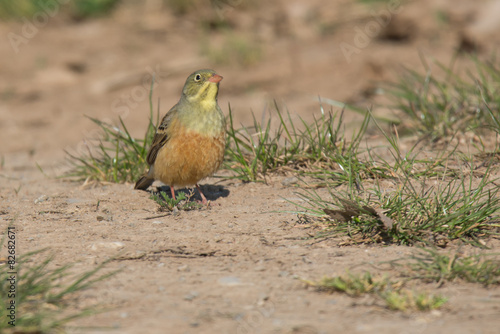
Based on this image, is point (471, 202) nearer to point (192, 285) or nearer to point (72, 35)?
point (192, 285)

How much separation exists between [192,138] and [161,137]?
38 centimetres

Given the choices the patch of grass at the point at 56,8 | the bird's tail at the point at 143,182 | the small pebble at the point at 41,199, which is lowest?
the small pebble at the point at 41,199

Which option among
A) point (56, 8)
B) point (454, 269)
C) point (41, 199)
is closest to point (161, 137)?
point (41, 199)

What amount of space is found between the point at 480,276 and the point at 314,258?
0.99 metres

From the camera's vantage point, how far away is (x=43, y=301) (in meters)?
3.30

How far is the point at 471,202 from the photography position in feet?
14.9

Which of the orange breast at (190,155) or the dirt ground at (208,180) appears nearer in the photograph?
the dirt ground at (208,180)

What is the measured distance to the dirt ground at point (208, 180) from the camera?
3369 millimetres

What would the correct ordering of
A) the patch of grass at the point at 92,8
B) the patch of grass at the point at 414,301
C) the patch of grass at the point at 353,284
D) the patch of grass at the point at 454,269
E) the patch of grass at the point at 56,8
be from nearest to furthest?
the patch of grass at the point at 414,301 < the patch of grass at the point at 353,284 < the patch of grass at the point at 454,269 < the patch of grass at the point at 56,8 < the patch of grass at the point at 92,8

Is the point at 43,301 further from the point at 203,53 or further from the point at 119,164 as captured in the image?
the point at 203,53

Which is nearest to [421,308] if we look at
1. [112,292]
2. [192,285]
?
[192,285]

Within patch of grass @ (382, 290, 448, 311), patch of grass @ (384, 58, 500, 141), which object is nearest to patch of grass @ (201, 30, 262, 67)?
patch of grass @ (384, 58, 500, 141)

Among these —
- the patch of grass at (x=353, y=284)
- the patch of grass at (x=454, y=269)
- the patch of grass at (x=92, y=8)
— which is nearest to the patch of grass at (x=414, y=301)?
the patch of grass at (x=353, y=284)

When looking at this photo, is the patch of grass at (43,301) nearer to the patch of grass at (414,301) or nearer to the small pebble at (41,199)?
the patch of grass at (414,301)
